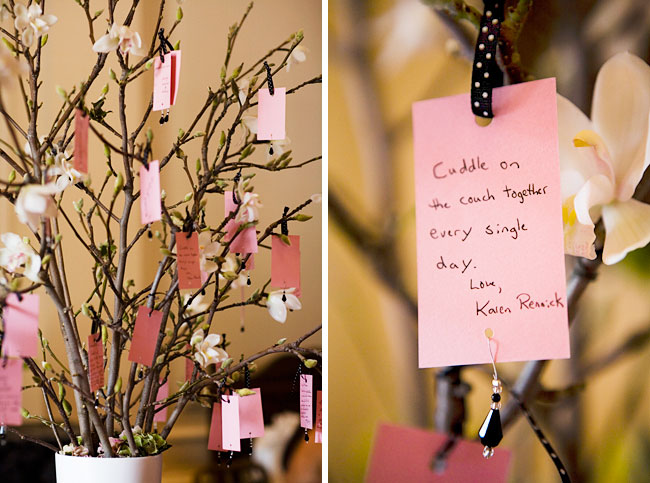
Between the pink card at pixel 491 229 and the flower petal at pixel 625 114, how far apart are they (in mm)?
65

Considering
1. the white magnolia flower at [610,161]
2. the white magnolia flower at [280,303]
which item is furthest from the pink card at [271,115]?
the white magnolia flower at [610,161]

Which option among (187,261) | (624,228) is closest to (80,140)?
(187,261)

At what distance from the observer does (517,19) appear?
1.00 metres

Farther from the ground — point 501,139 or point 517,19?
point 517,19

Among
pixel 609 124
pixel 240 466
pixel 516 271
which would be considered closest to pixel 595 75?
pixel 609 124

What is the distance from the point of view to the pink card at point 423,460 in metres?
0.99

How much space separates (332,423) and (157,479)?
0.36m

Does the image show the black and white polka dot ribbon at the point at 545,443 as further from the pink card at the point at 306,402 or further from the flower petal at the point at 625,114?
the pink card at the point at 306,402

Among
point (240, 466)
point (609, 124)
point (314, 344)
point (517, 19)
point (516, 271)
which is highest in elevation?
point (517, 19)

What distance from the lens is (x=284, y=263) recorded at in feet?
4.51

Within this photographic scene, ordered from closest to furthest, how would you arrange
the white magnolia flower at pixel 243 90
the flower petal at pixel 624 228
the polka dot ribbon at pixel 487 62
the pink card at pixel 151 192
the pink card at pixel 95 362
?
the flower petal at pixel 624 228, the polka dot ribbon at pixel 487 62, the pink card at pixel 151 192, the pink card at pixel 95 362, the white magnolia flower at pixel 243 90

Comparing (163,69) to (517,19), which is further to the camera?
(163,69)

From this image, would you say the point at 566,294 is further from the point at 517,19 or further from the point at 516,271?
the point at 517,19

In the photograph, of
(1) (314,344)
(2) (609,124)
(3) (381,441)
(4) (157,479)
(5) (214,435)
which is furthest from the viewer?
(1) (314,344)
